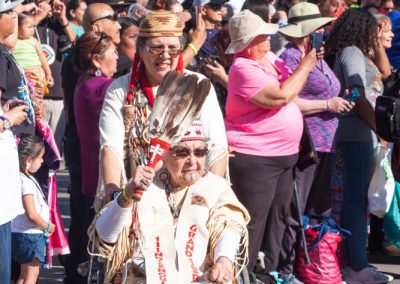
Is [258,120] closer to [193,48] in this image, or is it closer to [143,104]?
[193,48]

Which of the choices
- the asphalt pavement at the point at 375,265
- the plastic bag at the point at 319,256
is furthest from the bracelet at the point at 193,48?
the asphalt pavement at the point at 375,265

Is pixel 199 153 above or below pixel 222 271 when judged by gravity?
above

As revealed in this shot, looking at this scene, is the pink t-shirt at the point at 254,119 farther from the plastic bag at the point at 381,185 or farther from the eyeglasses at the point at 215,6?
the eyeglasses at the point at 215,6

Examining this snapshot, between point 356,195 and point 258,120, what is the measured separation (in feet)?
4.90

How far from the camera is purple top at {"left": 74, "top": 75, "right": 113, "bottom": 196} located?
6711 millimetres

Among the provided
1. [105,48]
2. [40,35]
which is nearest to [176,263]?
[105,48]

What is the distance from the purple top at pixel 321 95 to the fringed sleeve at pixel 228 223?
8.55 feet

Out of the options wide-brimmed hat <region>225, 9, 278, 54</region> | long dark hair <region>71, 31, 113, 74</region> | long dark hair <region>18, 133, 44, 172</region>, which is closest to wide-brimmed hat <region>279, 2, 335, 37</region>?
wide-brimmed hat <region>225, 9, 278, 54</region>

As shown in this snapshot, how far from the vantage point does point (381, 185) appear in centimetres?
830

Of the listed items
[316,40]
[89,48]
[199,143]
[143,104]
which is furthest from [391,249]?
[199,143]

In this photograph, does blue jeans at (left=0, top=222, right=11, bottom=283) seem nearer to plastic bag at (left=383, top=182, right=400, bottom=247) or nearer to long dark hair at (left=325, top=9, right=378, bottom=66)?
long dark hair at (left=325, top=9, right=378, bottom=66)

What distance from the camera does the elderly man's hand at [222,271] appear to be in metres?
4.87

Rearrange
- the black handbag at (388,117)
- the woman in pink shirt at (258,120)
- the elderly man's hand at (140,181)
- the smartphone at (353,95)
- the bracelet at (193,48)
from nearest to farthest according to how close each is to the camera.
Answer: the elderly man's hand at (140,181) < the woman in pink shirt at (258,120) < the black handbag at (388,117) < the bracelet at (193,48) < the smartphone at (353,95)

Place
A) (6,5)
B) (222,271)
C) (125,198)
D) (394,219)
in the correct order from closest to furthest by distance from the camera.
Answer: (125,198) → (222,271) → (6,5) → (394,219)
